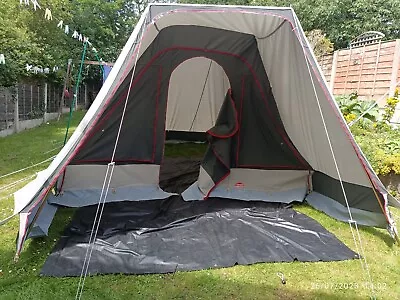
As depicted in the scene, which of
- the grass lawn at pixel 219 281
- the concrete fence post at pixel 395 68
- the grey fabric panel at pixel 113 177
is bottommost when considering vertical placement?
the grass lawn at pixel 219 281

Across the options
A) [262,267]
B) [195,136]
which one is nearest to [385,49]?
[195,136]

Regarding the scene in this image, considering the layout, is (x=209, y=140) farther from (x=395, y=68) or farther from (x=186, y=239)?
(x=395, y=68)

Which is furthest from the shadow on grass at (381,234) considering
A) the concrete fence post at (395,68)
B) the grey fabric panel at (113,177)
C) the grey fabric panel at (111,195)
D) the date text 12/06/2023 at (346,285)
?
the concrete fence post at (395,68)

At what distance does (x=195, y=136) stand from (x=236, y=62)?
1597mm

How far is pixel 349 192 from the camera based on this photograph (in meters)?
3.05

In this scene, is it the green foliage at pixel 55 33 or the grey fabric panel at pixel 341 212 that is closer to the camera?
the grey fabric panel at pixel 341 212

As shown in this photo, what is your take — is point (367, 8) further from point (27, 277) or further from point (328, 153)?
point (27, 277)

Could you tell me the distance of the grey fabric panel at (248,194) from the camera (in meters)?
3.45

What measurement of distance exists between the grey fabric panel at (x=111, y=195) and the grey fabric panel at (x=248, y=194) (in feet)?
0.68

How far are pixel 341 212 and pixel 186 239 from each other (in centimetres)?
137

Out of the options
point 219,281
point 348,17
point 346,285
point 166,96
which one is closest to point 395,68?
point 166,96

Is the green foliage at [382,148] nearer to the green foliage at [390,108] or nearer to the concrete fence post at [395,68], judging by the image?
the green foliage at [390,108]

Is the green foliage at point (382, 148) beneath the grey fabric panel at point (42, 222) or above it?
above

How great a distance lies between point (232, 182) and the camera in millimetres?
3605
